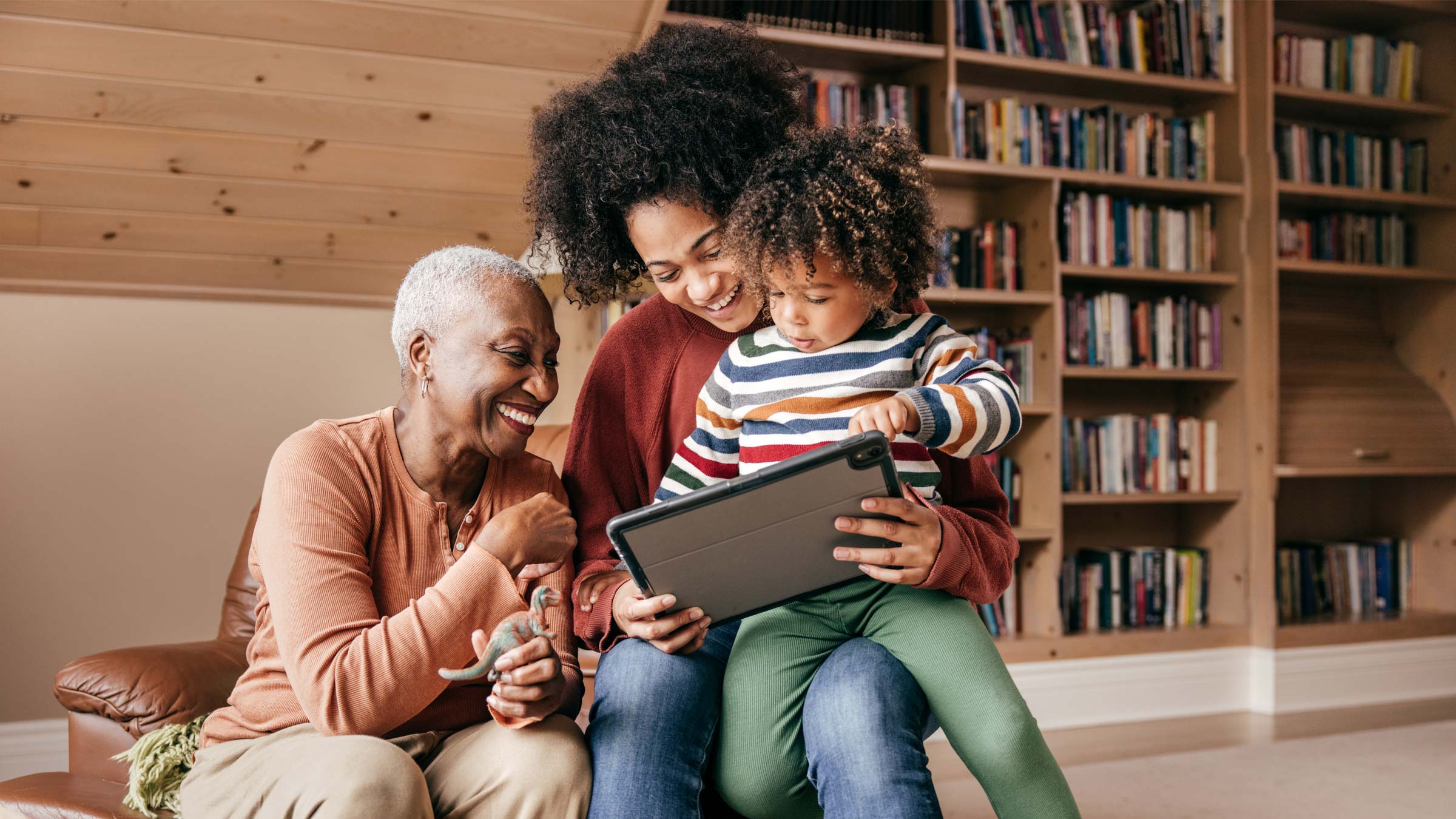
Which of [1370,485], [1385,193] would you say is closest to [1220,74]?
[1385,193]

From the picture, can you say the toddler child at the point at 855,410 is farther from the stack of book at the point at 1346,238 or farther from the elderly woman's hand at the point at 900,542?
the stack of book at the point at 1346,238

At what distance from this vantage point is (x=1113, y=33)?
3578 mm

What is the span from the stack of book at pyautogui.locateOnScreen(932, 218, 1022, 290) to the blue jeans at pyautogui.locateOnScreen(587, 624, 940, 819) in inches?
94.6

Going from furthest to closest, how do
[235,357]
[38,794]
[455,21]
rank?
1. [235,357]
2. [455,21]
3. [38,794]

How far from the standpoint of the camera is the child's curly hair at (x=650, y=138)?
146cm

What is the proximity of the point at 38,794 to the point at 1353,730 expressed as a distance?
11.3 ft

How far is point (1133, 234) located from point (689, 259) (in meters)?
2.63

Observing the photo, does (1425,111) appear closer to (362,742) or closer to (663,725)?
(663,725)

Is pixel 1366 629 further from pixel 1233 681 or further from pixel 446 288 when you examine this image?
pixel 446 288

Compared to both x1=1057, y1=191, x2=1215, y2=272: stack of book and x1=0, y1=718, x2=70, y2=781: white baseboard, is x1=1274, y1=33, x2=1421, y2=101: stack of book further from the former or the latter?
x1=0, y1=718, x2=70, y2=781: white baseboard

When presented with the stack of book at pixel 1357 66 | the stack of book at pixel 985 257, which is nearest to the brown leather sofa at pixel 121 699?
the stack of book at pixel 985 257

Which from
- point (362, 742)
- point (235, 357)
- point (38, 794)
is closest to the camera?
point (362, 742)

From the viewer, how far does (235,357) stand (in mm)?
3113

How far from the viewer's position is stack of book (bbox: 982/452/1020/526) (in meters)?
3.49
